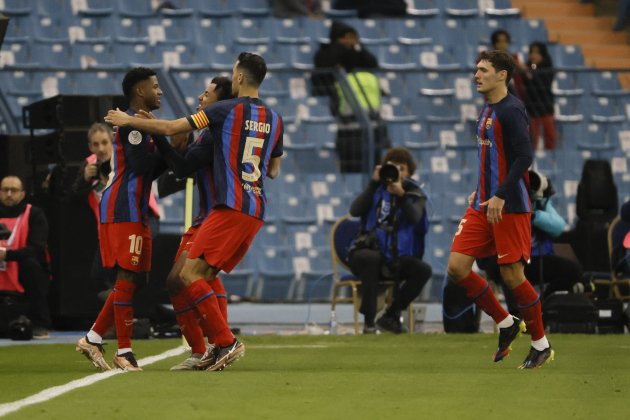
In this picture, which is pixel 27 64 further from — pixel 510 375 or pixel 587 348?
pixel 510 375

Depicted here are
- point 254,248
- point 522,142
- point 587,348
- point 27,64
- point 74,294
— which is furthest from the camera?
point 27,64

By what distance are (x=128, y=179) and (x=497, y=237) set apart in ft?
7.86

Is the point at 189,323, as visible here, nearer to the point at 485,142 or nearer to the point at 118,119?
the point at 118,119

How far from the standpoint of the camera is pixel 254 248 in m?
18.4

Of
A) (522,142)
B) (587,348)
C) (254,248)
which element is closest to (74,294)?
(254,248)

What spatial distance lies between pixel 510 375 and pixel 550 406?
2.05 m

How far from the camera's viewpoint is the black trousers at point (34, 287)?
14.6 metres

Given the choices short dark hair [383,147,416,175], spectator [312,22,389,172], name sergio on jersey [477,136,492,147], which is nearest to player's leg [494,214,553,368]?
name sergio on jersey [477,136,492,147]

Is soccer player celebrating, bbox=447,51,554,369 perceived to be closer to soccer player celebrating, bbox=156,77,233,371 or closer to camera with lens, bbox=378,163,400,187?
soccer player celebrating, bbox=156,77,233,371

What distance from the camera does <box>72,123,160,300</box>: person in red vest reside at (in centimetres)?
1361

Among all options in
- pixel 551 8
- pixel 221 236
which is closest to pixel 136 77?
pixel 221 236

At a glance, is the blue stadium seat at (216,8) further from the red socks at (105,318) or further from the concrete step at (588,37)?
the red socks at (105,318)

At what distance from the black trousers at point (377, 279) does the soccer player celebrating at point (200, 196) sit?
479cm

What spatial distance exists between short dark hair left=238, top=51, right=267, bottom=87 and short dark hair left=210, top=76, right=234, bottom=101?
642mm
